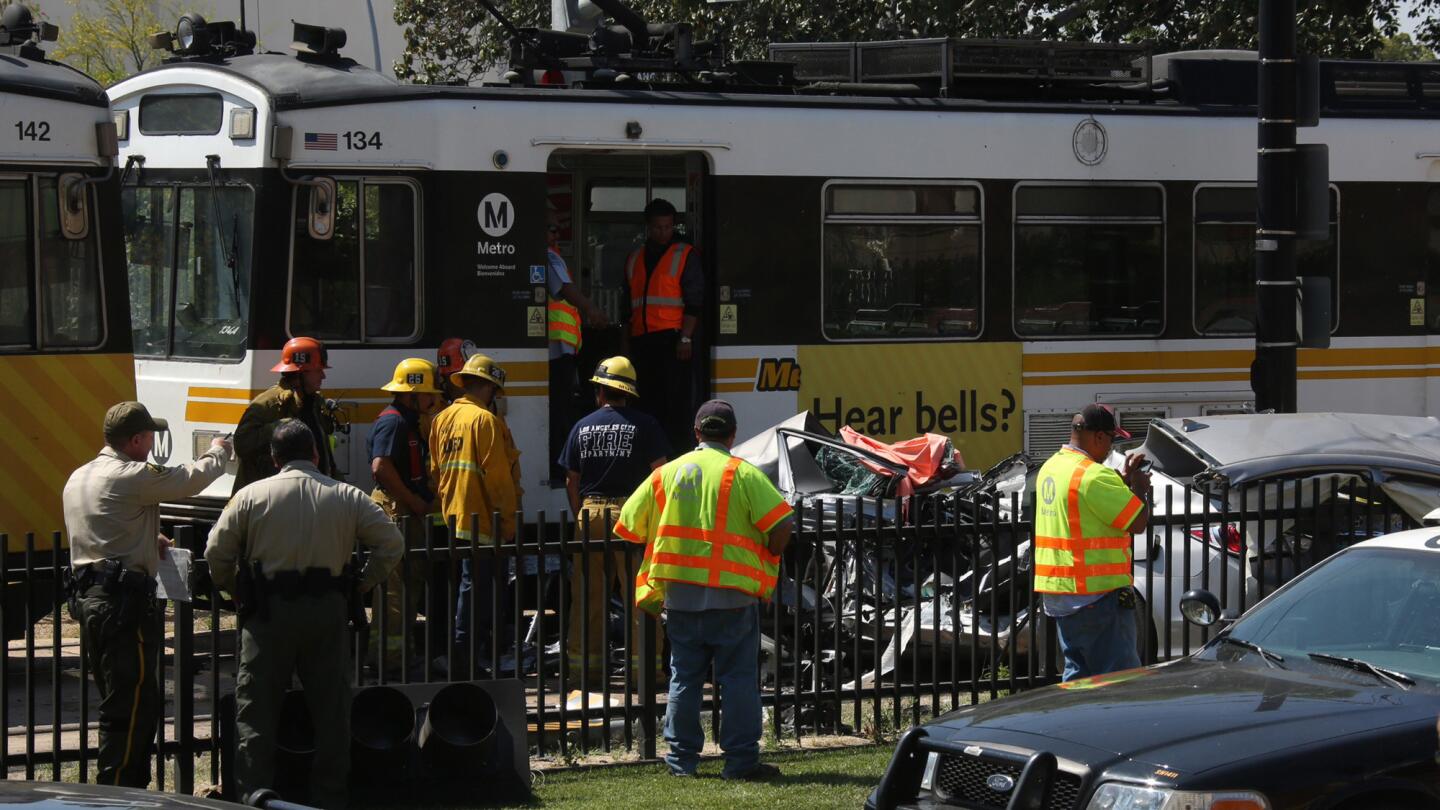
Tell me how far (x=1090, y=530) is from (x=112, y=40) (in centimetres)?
2493

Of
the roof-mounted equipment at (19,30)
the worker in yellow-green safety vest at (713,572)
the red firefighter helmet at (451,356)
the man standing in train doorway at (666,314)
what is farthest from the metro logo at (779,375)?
the roof-mounted equipment at (19,30)

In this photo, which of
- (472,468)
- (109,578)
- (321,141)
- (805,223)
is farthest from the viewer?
(805,223)

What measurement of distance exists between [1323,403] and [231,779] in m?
9.17

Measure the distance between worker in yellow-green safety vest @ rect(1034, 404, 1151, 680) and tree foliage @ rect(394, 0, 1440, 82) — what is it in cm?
1289

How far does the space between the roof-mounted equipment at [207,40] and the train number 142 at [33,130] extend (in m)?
1.75

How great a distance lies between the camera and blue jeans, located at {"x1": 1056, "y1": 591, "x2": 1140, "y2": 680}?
8438 mm

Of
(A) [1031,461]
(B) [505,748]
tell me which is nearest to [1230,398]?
(A) [1031,461]

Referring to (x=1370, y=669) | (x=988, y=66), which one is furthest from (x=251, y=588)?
(x=988, y=66)

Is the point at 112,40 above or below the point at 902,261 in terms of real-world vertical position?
above

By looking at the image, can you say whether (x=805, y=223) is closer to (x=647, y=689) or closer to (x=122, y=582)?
(x=647, y=689)

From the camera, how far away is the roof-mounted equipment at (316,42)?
39.3 ft

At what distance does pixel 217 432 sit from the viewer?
1142 centimetres

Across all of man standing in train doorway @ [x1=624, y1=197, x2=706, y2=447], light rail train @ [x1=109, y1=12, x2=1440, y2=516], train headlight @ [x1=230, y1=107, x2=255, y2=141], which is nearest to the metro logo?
light rail train @ [x1=109, y1=12, x2=1440, y2=516]

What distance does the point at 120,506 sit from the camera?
766 centimetres
